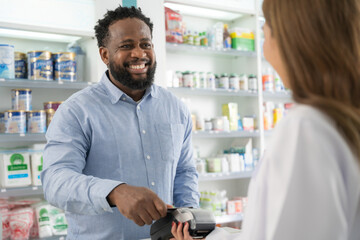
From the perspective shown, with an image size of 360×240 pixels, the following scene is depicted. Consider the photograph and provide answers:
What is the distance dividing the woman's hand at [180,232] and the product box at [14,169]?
2.36 m

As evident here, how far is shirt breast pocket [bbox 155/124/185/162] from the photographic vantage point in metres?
2.07

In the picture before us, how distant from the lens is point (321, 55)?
0.80 meters

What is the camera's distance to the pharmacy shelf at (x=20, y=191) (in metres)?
3.25

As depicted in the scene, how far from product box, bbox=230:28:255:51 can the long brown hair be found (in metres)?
3.96

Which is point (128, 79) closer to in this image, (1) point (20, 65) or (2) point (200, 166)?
(1) point (20, 65)

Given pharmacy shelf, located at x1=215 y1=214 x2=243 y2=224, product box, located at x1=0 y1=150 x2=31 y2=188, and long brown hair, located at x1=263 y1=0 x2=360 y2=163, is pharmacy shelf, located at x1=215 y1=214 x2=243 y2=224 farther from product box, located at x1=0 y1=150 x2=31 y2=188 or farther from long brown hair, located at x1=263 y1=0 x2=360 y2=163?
long brown hair, located at x1=263 y1=0 x2=360 y2=163

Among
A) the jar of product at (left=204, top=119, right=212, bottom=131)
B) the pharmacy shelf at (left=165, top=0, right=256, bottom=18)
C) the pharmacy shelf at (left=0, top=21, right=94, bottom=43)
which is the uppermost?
the pharmacy shelf at (left=165, top=0, right=256, bottom=18)

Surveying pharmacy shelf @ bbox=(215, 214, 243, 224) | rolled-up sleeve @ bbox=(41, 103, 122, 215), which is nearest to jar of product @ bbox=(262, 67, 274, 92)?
pharmacy shelf @ bbox=(215, 214, 243, 224)

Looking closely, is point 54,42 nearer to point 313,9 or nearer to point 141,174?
point 141,174

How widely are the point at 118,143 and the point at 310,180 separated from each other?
133 centimetres

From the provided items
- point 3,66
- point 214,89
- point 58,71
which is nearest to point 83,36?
point 58,71

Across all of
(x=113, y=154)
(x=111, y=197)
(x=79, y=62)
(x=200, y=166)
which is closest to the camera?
(x=111, y=197)

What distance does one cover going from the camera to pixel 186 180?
7.05 feet

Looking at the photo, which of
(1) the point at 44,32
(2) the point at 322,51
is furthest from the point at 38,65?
(2) the point at 322,51
